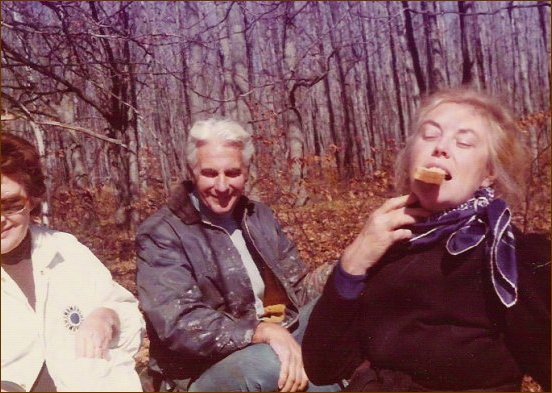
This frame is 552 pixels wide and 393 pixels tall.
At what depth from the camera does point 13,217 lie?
2.06m

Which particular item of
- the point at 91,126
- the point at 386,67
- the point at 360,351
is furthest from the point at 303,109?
the point at 360,351

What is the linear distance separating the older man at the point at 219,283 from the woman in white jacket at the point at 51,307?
0.46ft

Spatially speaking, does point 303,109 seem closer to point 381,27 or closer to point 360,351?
point 381,27

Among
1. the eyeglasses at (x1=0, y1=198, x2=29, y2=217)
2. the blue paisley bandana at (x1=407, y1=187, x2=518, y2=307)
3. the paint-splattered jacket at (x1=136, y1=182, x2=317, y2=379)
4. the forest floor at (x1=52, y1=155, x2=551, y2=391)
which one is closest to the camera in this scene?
the blue paisley bandana at (x1=407, y1=187, x2=518, y2=307)

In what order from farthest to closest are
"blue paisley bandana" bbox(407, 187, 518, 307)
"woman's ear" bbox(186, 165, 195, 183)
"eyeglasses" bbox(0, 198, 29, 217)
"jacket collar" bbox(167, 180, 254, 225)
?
"woman's ear" bbox(186, 165, 195, 183)
"jacket collar" bbox(167, 180, 254, 225)
"eyeglasses" bbox(0, 198, 29, 217)
"blue paisley bandana" bbox(407, 187, 518, 307)

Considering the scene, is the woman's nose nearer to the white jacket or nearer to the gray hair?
the gray hair

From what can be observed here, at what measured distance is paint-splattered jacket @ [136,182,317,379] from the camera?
2.15 metres

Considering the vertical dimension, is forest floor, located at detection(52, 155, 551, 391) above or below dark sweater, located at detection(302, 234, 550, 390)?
above

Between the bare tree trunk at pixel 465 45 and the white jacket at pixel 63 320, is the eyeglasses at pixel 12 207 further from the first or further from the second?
the bare tree trunk at pixel 465 45

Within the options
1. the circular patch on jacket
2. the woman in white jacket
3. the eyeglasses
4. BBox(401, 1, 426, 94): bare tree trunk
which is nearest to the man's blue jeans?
the woman in white jacket

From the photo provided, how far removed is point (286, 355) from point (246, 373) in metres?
0.16

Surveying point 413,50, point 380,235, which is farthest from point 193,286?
point 413,50

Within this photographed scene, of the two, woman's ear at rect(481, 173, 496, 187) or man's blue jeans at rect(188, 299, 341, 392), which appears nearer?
woman's ear at rect(481, 173, 496, 187)

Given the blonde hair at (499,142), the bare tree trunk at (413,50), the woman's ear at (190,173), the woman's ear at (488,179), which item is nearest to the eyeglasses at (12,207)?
the woman's ear at (190,173)
